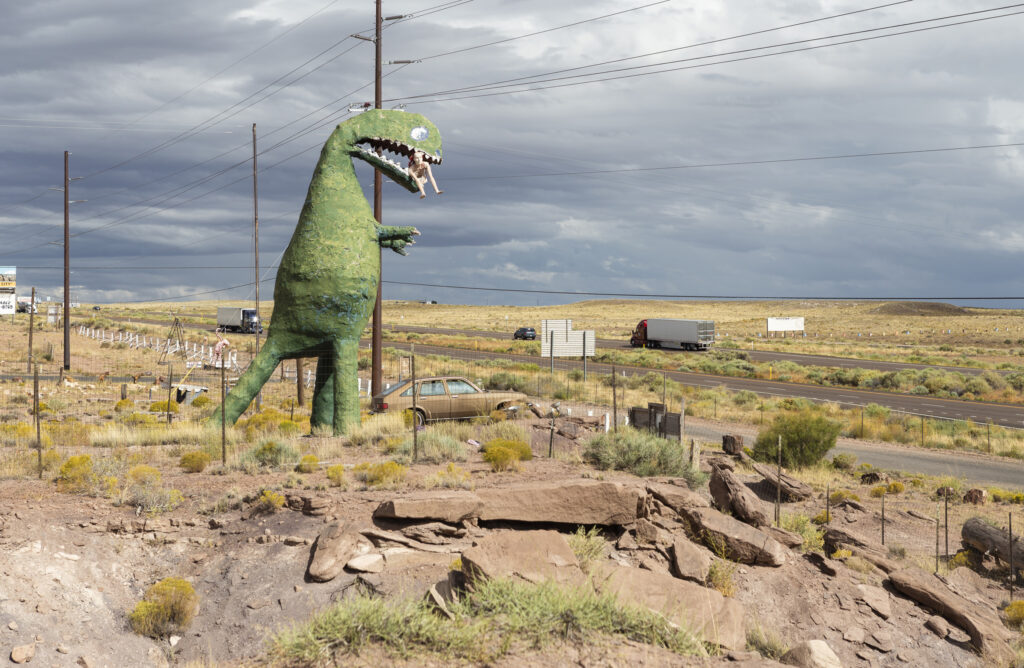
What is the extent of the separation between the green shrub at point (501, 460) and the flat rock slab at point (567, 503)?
280 centimetres

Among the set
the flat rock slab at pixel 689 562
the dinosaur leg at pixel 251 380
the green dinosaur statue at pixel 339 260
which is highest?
the green dinosaur statue at pixel 339 260

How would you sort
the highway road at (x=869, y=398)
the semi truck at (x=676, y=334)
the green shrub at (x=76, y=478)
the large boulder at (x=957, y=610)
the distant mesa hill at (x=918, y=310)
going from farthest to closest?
the distant mesa hill at (x=918, y=310), the semi truck at (x=676, y=334), the highway road at (x=869, y=398), the green shrub at (x=76, y=478), the large boulder at (x=957, y=610)

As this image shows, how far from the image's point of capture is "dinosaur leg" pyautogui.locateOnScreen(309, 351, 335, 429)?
58.9 ft

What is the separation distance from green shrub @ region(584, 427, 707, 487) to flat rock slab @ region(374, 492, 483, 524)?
503 cm

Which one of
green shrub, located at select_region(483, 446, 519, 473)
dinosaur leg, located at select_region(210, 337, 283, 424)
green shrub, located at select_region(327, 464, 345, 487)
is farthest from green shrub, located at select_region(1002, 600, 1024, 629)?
dinosaur leg, located at select_region(210, 337, 283, 424)

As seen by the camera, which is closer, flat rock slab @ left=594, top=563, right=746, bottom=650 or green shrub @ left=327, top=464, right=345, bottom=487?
flat rock slab @ left=594, top=563, right=746, bottom=650

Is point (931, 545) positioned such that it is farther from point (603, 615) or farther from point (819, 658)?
point (603, 615)

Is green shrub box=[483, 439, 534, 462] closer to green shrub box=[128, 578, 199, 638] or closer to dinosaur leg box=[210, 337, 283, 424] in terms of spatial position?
dinosaur leg box=[210, 337, 283, 424]

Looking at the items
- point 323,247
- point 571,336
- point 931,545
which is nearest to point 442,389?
point 323,247

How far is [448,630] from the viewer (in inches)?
283

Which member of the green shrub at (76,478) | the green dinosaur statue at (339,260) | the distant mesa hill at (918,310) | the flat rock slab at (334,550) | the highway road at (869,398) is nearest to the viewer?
the flat rock slab at (334,550)

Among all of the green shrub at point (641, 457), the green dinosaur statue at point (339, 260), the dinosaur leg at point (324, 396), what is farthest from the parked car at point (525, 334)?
the green shrub at point (641, 457)

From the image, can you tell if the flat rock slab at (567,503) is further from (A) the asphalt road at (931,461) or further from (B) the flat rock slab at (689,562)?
(A) the asphalt road at (931,461)

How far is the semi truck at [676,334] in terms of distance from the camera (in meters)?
70.6
